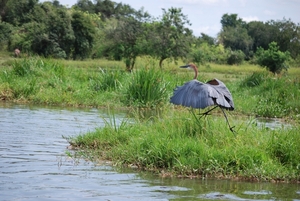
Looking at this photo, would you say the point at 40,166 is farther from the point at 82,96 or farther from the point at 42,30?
the point at 42,30

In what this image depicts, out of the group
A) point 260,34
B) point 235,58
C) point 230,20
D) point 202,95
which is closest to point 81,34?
point 235,58

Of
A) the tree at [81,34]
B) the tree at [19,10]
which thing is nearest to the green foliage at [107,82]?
the tree at [81,34]

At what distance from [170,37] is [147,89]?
17.6 meters

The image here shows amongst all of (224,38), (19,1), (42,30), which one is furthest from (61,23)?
(224,38)

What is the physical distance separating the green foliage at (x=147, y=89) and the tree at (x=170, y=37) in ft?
51.6

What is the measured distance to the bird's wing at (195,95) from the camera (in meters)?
8.55

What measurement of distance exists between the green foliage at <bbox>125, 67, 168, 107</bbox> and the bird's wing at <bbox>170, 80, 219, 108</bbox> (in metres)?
7.18

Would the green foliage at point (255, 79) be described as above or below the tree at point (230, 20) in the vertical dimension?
below

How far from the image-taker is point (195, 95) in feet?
28.7

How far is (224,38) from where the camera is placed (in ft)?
218

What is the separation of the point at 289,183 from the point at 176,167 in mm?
1663

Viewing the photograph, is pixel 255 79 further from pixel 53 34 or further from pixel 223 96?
pixel 53 34

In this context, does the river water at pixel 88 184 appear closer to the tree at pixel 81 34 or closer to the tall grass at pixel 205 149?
the tall grass at pixel 205 149

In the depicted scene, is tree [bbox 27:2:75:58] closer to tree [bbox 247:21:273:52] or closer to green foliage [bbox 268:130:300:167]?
tree [bbox 247:21:273:52]
